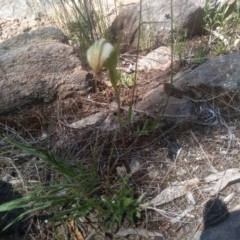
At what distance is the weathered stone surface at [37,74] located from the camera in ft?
7.82

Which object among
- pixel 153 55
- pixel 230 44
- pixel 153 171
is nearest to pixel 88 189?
pixel 153 171

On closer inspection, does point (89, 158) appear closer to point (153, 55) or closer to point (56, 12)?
point (153, 55)

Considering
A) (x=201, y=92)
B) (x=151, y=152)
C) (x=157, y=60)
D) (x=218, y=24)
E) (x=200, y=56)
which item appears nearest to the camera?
(x=151, y=152)

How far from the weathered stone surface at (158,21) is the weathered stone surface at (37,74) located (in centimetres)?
59

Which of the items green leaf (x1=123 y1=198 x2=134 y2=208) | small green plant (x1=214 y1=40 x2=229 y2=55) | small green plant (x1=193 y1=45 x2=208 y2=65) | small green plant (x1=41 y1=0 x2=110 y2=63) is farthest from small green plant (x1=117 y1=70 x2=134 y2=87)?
green leaf (x1=123 y1=198 x2=134 y2=208)

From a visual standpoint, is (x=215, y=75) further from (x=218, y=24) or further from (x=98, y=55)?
(x=98, y=55)

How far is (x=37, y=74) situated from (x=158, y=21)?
3.17ft

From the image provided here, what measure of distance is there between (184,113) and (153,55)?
729 mm

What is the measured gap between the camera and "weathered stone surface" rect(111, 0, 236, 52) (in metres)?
2.90

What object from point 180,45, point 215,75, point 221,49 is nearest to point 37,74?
point 180,45

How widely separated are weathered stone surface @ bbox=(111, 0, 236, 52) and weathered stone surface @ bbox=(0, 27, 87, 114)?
1.92 ft

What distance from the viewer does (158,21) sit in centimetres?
296

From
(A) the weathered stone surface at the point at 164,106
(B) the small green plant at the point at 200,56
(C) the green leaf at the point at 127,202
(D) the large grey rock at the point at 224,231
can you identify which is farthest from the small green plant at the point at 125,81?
(D) the large grey rock at the point at 224,231

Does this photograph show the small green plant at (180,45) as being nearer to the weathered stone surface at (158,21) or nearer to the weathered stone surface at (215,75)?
the weathered stone surface at (158,21)
